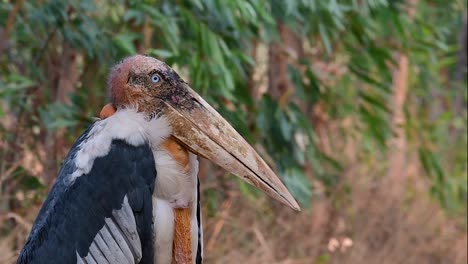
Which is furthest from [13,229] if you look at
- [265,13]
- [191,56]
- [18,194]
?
[265,13]

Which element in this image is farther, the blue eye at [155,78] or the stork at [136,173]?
the blue eye at [155,78]

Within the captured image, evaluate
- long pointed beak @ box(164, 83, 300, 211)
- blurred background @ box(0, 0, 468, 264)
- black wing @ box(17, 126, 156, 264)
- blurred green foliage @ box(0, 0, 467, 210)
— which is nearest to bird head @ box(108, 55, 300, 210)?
long pointed beak @ box(164, 83, 300, 211)

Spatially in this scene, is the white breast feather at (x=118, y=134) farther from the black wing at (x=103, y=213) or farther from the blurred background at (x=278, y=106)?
the blurred background at (x=278, y=106)

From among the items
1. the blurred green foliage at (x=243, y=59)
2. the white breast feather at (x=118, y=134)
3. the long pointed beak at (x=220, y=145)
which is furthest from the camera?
the blurred green foliage at (x=243, y=59)

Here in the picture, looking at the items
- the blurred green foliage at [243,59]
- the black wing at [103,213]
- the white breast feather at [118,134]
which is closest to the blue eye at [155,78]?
the white breast feather at [118,134]

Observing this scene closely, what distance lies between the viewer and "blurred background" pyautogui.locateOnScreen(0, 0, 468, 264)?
18.1 ft

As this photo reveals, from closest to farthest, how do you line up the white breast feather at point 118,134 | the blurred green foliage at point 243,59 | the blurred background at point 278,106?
1. the white breast feather at point 118,134
2. the blurred green foliage at point 243,59
3. the blurred background at point 278,106

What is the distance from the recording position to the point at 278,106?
636cm

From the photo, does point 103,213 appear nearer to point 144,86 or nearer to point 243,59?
point 144,86

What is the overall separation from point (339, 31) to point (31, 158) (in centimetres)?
193

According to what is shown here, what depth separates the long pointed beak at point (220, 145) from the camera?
11.7ft

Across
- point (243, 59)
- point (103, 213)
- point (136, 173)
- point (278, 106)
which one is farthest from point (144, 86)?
point (278, 106)

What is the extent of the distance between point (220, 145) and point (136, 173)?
29 centimetres

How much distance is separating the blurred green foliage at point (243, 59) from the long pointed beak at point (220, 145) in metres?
1.30
